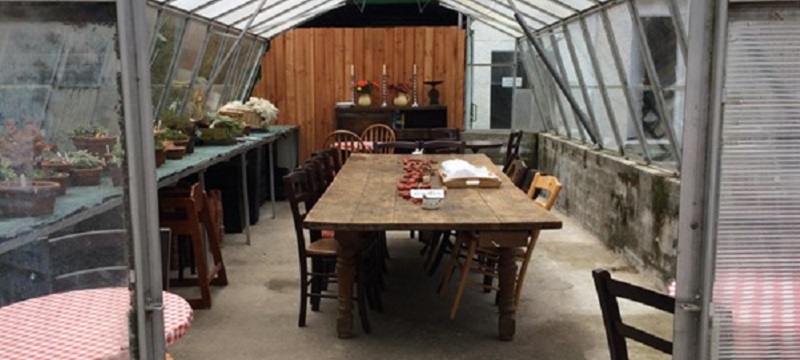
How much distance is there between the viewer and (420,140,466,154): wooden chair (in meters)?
7.34

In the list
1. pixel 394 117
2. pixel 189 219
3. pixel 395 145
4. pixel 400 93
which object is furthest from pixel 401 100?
pixel 189 219

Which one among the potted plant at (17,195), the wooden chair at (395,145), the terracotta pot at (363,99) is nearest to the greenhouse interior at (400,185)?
the potted plant at (17,195)

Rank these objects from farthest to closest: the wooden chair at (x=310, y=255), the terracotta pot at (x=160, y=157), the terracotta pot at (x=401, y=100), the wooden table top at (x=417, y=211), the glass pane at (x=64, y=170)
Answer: the terracotta pot at (x=401, y=100), the terracotta pot at (x=160, y=157), the wooden chair at (x=310, y=255), the wooden table top at (x=417, y=211), the glass pane at (x=64, y=170)

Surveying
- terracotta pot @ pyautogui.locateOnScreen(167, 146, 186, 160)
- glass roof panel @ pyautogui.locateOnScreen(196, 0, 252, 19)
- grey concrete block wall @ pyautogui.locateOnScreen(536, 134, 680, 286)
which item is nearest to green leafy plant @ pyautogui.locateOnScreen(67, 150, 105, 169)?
grey concrete block wall @ pyautogui.locateOnScreen(536, 134, 680, 286)

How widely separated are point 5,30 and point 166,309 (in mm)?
1079

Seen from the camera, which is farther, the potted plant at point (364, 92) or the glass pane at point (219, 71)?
the potted plant at point (364, 92)

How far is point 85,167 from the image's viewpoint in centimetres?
159

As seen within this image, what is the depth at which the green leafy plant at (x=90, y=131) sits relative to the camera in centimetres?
154

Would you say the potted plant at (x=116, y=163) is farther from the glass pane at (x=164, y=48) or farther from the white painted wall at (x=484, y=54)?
the white painted wall at (x=484, y=54)

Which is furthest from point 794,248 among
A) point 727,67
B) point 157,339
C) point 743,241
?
point 157,339

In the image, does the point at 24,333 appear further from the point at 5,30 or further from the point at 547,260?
the point at 547,260

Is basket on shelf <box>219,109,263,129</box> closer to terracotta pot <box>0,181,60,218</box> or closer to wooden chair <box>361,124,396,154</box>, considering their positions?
wooden chair <box>361,124,396,154</box>

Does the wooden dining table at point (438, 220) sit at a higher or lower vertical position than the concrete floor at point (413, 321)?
higher

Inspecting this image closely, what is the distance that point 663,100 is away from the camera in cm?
465
